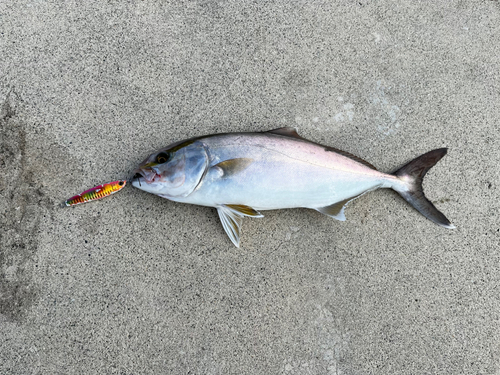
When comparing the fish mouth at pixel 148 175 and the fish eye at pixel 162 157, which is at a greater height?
the fish eye at pixel 162 157

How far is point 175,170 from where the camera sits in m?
2.13

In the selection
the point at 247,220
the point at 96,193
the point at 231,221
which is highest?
the point at 96,193

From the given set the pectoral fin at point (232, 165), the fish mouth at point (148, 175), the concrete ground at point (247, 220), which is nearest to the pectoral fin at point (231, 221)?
the concrete ground at point (247, 220)

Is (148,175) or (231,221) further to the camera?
(231,221)

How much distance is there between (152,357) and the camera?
226cm

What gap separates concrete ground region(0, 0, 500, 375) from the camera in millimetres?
2295

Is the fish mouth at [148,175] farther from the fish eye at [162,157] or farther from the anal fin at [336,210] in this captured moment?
the anal fin at [336,210]

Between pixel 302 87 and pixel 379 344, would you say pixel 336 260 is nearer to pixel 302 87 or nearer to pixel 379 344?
pixel 379 344

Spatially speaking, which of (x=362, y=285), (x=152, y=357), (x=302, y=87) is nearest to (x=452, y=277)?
(x=362, y=285)

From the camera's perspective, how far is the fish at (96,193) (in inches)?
90.5

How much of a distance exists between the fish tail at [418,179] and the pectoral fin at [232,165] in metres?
1.13

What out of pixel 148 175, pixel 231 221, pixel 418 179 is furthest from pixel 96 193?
pixel 418 179

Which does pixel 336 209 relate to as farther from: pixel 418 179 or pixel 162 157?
pixel 162 157

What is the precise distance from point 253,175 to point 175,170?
1.63 ft
